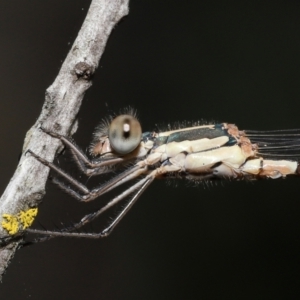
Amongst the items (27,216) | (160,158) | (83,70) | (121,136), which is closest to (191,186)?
(160,158)

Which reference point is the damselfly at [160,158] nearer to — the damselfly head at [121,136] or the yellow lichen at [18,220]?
the damselfly head at [121,136]

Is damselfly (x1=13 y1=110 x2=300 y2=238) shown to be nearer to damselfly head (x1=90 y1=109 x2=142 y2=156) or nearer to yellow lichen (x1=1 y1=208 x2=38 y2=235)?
damselfly head (x1=90 y1=109 x2=142 y2=156)

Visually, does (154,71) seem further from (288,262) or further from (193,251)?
(288,262)

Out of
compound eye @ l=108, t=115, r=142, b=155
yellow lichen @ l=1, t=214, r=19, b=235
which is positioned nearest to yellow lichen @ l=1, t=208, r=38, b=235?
yellow lichen @ l=1, t=214, r=19, b=235

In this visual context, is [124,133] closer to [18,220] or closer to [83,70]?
[83,70]

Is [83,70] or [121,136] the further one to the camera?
[121,136]

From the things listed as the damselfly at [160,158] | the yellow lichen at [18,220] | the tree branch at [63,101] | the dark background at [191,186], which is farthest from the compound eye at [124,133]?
the dark background at [191,186]
